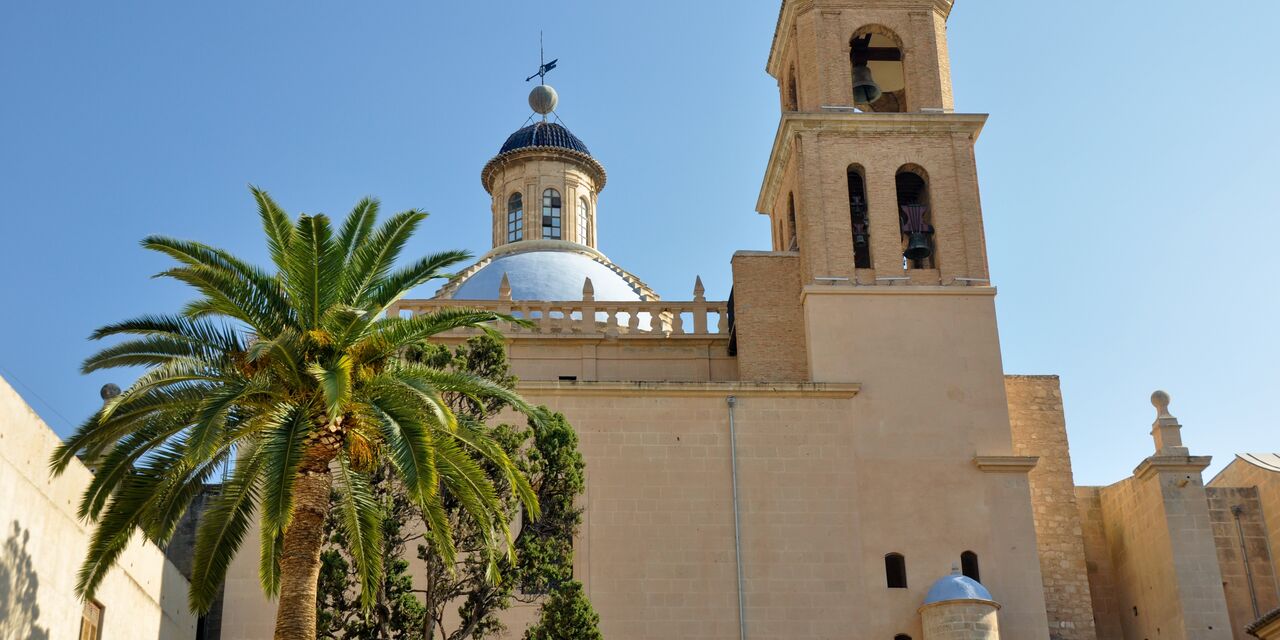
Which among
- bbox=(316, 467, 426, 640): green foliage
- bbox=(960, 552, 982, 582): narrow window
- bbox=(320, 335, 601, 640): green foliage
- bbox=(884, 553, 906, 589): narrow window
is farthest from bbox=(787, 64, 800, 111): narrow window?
bbox=(316, 467, 426, 640): green foliage

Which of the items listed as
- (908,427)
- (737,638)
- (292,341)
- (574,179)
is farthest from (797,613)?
(574,179)

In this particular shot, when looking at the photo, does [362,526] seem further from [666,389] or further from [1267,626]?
[1267,626]

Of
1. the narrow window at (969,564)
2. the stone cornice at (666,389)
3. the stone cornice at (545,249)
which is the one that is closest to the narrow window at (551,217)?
the stone cornice at (545,249)

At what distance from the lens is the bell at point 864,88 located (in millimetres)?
25609

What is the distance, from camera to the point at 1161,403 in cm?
2403

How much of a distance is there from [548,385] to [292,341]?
27.5ft

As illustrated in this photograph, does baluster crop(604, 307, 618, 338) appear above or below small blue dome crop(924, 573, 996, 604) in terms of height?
above

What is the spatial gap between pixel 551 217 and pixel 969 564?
14.9 meters

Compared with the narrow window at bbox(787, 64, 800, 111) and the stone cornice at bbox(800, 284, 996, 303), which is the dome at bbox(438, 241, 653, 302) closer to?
the narrow window at bbox(787, 64, 800, 111)

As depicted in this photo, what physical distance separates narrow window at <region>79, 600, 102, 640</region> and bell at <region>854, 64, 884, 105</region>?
563 inches

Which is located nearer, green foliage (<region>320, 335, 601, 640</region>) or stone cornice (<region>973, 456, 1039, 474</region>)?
green foliage (<region>320, 335, 601, 640</region>)

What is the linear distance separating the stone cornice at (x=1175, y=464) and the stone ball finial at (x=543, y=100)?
17.3 m

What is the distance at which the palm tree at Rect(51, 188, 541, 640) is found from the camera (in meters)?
13.8

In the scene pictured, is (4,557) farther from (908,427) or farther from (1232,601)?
(1232,601)
